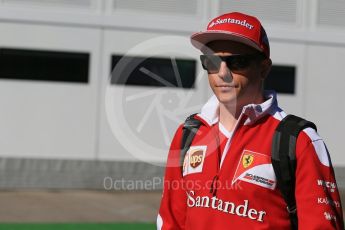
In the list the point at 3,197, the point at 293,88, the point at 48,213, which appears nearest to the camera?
the point at 48,213

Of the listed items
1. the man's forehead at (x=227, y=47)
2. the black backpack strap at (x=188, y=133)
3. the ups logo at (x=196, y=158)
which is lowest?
the ups logo at (x=196, y=158)

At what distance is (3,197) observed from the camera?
11.3 m

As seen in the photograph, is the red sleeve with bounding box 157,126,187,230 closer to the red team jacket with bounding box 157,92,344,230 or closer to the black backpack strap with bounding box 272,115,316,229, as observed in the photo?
the red team jacket with bounding box 157,92,344,230

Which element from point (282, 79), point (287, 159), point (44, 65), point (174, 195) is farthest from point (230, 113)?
point (282, 79)

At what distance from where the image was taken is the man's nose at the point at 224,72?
8.13 ft

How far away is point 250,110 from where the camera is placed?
2.45 m

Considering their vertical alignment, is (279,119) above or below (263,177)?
above

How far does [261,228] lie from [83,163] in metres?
10.1

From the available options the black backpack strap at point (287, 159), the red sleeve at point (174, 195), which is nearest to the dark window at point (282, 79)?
the red sleeve at point (174, 195)

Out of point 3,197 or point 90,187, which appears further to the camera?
point 90,187

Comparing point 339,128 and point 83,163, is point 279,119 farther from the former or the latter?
point 339,128

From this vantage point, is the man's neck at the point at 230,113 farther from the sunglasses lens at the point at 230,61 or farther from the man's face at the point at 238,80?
the sunglasses lens at the point at 230,61

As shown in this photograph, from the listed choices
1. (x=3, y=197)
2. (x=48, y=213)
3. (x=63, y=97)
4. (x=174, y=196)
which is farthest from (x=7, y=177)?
(x=174, y=196)

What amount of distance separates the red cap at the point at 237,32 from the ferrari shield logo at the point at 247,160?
409 millimetres
